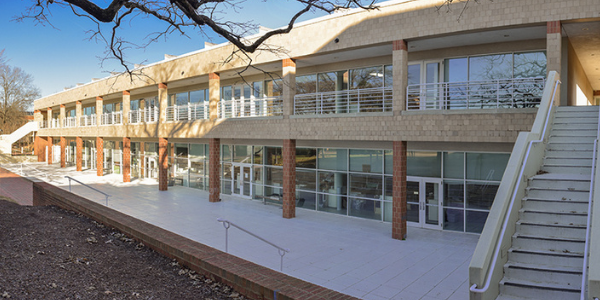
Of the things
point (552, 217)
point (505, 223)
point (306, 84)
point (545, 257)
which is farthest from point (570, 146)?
point (306, 84)

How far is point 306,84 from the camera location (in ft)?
57.2

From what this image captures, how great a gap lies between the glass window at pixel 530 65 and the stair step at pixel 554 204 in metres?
7.28

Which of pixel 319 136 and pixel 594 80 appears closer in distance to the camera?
pixel 319 136

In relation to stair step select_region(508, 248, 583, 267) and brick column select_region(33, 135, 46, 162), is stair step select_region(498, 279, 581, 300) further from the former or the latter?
brick column select_region(33, 135, 46, 162)

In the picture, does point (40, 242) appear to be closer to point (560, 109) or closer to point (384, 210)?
point (384, 210)

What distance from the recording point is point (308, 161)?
17.2 meters

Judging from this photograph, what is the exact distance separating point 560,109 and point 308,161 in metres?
9.84

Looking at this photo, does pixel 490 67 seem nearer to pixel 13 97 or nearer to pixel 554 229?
pixel 554 229

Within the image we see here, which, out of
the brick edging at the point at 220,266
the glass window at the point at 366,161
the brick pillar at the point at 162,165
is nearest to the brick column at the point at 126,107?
the brick pillar at the point at 162,165

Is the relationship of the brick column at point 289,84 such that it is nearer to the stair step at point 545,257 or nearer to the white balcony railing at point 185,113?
the white balcony railing at point 185,113

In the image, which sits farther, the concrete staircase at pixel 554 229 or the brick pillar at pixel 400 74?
the brick pillar at pixel 400 74

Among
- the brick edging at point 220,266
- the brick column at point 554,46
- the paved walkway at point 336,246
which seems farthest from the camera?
the brick column at point 554,46

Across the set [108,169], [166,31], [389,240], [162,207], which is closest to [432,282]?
[389,240]

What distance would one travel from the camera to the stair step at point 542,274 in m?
5.13
